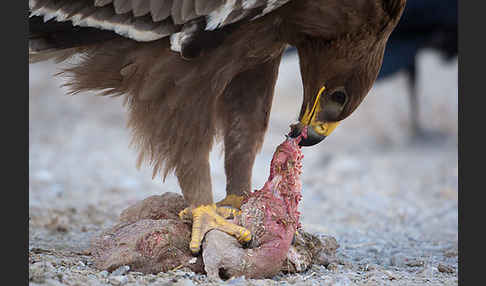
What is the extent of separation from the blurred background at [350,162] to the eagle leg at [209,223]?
0.61 m

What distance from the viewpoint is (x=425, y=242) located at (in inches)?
148

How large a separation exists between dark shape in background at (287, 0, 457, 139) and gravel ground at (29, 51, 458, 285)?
54cm

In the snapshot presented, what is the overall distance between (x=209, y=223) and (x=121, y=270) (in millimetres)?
477

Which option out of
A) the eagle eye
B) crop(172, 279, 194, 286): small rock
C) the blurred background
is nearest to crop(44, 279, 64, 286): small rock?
crop(172, 279, 194, 286): small rock

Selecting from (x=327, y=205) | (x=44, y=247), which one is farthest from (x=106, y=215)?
(x=327, y=205)

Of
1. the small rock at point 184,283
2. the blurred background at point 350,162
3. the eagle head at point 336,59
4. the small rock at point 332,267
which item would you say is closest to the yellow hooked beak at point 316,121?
the eagle head at point 336,59

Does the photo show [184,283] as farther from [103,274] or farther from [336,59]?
[336,59]

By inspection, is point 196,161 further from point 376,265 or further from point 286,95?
point 286,95

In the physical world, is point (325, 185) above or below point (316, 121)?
below

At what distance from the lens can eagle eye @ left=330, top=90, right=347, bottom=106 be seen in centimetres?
289

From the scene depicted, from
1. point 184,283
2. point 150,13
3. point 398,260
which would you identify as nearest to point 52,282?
point 184,283

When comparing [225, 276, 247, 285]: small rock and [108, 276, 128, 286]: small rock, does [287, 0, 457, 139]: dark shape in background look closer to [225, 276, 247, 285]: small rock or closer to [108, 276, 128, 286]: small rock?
[225, 276, 247, 285]: small rock

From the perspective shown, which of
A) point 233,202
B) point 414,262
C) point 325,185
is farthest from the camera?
point 325,185

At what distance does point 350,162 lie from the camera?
7309 millimetres
